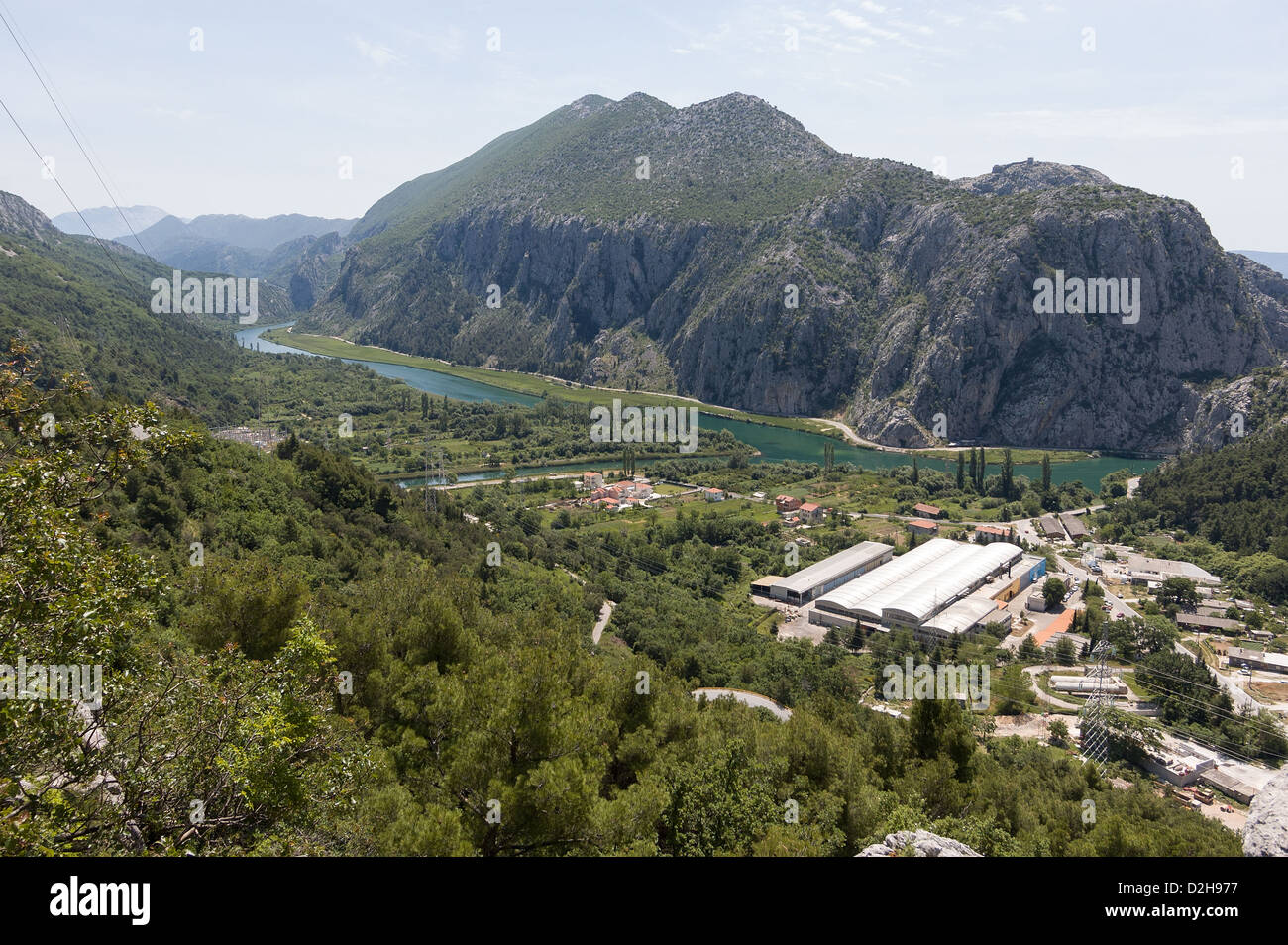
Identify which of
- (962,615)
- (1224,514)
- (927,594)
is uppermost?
(1224,514)

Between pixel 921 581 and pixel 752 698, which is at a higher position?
pixel 921 581

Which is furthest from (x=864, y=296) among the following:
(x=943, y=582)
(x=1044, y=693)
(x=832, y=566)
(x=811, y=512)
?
(x=1044, y=693)

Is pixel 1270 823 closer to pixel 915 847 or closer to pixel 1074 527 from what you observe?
pixel 915 847

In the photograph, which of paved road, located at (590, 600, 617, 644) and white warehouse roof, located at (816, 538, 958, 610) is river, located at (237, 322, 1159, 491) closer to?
white warehouse roof, located at (816, 538, 958, 610)

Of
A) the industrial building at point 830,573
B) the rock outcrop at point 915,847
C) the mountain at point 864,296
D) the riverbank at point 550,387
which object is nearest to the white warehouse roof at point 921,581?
the industrial building at point 830,573

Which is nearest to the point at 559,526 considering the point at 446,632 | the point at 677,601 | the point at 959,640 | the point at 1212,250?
the point at 677,601
